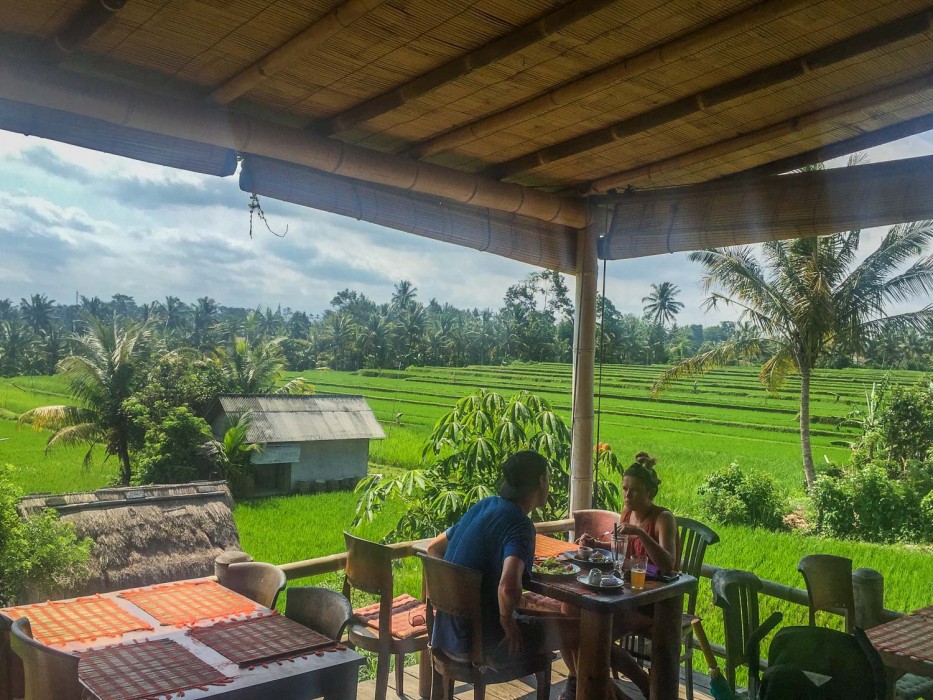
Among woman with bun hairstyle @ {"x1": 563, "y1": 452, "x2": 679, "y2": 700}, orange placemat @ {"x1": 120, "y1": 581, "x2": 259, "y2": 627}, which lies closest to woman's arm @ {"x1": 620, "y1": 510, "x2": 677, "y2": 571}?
woman with bun hairstyle @ {"x1": 563, "y1": 452, "x2": 679, "y2": 700}

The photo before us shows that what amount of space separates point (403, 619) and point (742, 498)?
18.1 feet

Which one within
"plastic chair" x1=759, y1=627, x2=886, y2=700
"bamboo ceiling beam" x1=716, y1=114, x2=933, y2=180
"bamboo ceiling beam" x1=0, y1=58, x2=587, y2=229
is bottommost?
"plastic chair" x1=759, y1=627, x2=886, y2=700

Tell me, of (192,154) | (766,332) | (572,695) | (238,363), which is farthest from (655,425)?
(192,154)

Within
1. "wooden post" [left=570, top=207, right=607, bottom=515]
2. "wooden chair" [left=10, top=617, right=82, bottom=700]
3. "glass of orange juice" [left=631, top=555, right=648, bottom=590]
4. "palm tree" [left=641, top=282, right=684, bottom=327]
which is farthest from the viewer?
"palm tree" [left=641, top=282, right=684, bottom=327]

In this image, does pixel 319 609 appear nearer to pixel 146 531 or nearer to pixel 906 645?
Answer: pixel 906 645

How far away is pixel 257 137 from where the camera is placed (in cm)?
261

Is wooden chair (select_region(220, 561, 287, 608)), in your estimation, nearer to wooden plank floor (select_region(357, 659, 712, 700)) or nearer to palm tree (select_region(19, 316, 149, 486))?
wooden plank floor (select_region(357, 659, 712, 700))

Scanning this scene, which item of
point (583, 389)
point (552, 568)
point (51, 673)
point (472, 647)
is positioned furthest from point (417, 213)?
point (51, 673)

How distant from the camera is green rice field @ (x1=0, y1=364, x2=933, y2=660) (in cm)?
680

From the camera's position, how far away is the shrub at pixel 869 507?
19.1 ft

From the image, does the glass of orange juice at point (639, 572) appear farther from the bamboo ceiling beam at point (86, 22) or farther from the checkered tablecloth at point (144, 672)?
the bamboo ceiling beam at point (86, 22)

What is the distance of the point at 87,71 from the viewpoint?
7.60ft

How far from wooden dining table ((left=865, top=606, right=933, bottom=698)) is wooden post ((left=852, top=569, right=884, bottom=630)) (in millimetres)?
308

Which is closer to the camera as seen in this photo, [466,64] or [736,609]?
[736,609]
